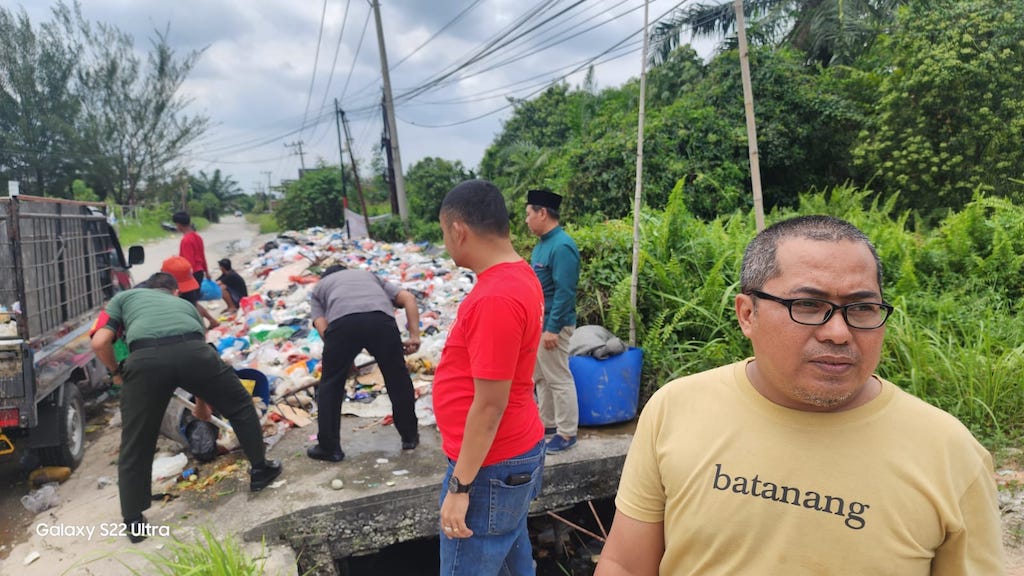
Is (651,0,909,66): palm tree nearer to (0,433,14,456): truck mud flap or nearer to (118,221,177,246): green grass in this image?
(0,433,14,456): truck mud flap

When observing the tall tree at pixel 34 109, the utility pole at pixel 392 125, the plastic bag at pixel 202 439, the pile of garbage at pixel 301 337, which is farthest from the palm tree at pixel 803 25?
the tall tree at pixel 34 109

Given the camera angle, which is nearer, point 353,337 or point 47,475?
point 353,337

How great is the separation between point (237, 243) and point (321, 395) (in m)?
22.2

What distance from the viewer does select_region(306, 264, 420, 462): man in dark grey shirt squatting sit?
339 centimetres

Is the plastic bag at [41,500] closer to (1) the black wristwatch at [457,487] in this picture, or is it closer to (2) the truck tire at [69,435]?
(2) the truck tire at [69,435]

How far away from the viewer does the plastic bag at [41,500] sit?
11.7 feet

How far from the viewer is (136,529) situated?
294 cm

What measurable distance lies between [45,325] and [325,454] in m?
2.15

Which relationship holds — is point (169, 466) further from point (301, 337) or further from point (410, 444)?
point (301, 337)

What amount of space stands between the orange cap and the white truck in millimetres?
647

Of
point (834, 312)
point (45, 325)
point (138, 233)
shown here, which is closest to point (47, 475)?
point (45, 325)

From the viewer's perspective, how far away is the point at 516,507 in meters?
1.90

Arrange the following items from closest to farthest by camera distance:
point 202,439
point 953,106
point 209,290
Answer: point 202,439 < point 209,290 < point 953,106

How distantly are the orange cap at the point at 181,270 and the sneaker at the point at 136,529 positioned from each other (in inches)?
99.0
